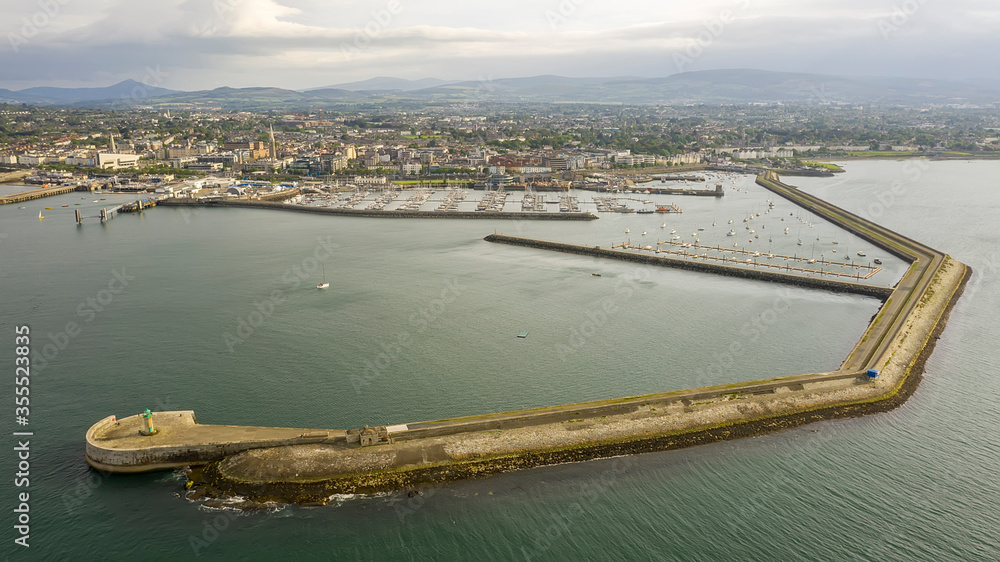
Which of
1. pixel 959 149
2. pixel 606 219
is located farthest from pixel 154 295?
pixel 959 149

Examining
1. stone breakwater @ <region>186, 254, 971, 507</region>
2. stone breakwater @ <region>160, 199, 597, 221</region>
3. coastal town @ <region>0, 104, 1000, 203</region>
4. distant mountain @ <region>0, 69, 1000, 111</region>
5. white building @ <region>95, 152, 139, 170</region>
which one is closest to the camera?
stone breakwater @ <region>186, 254, 971, 507</region>

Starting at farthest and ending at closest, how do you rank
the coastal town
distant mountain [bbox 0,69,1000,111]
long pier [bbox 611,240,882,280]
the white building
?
distant mountain [bbox 0,69,1000,111] → the white building → the coastal town → long pier [bbox 611,240,882,280]

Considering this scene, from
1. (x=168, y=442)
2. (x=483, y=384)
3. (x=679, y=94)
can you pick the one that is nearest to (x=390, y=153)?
(x=483, y=384)

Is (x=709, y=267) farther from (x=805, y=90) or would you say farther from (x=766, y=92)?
(x=805, y=90)

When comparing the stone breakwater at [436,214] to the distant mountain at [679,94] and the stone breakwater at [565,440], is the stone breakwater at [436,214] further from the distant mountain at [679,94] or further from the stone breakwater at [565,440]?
the distant mountain at [679,94]

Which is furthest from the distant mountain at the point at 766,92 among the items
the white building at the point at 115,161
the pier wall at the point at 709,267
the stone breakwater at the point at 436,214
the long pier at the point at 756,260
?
the pier wall at the point at 709,267

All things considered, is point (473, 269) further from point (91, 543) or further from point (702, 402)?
point (91, 543)

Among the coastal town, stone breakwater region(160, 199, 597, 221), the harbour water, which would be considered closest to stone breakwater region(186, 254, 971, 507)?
the harbour water

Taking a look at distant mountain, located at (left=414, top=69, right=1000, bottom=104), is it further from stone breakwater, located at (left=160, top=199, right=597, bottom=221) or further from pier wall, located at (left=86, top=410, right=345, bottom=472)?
pier wall, located at (left=86, top=410, right=345, bottom=472)
